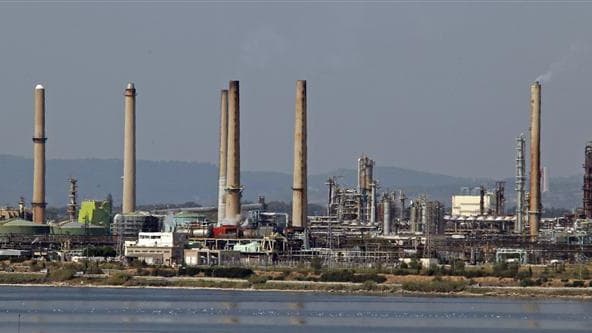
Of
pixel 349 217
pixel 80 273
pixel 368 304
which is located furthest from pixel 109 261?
pixel 368 304

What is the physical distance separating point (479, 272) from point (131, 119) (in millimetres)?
42446

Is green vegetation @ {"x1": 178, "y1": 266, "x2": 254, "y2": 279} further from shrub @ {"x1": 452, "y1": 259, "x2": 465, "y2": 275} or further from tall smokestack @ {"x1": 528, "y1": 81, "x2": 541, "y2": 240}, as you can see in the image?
tall smokestack @ {"x1": 528, "y1": 81, "x2": 541, "y2": 240}

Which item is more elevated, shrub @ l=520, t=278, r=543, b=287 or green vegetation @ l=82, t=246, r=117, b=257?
green vegetation @ l=82, t=246, r=117, b=257

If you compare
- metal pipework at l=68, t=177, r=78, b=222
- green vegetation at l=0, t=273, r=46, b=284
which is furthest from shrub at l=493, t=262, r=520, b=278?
metal pipework at l=68, t=177, r=78, b=222

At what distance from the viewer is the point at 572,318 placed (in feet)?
227

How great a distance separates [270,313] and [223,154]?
63936mm

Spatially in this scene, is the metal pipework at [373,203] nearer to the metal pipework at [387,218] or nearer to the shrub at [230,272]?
the metal pipework at [387,218]

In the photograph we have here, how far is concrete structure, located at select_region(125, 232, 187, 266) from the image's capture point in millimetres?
117250

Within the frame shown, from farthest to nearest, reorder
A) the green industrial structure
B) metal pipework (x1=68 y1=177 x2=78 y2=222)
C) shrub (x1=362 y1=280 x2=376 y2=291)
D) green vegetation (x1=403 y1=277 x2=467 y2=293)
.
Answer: metal pipework (x1=68 y1=177 x2=78 y2=222), the green industrial structure, shrub (x1=362 y1=280 x2=376 y2=291), green vegetation (x1=403 y1=277 x2=467 y2=293)

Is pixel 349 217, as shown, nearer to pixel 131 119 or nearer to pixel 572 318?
pixel 131 119

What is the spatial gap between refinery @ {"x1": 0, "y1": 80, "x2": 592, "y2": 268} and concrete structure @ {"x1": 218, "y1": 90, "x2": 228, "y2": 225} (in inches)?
3.1

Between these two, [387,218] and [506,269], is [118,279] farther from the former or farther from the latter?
[387,218]

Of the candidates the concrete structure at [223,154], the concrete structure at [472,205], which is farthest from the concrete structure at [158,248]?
Answer: the concrete structure at [472,205]

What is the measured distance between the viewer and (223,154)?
133 metres
